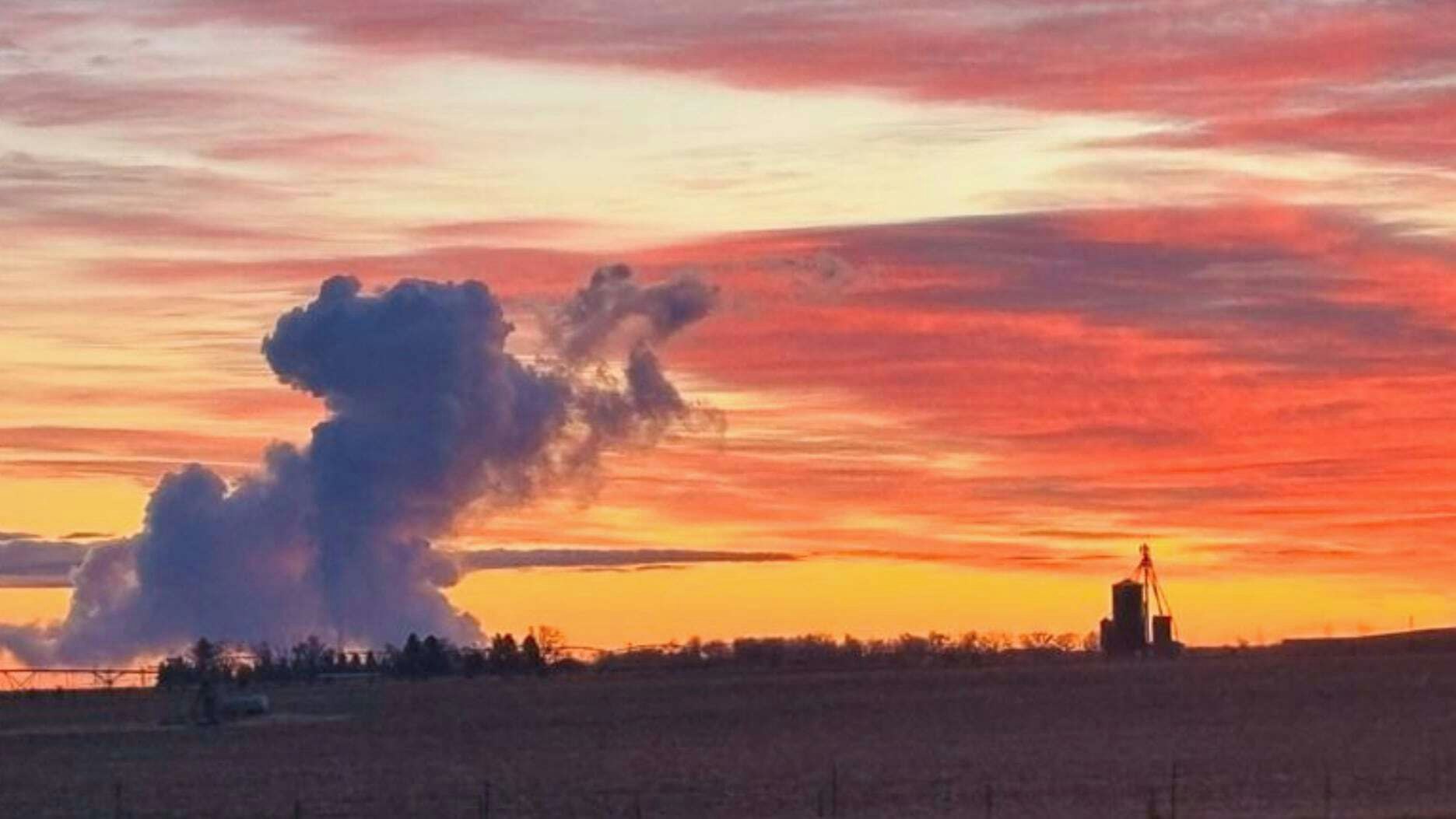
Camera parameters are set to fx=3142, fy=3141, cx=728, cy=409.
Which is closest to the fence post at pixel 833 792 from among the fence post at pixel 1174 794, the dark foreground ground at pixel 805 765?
the dark foreground ground at pixel 805 765

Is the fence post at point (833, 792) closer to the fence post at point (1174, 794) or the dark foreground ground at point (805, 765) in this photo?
the dark foreground ground at point (805, 765)

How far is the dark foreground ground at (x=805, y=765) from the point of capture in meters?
83.7

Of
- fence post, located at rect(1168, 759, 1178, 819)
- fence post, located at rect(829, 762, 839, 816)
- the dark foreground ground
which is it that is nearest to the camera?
fence post, located at rect(1168, 759, 1178, 819)

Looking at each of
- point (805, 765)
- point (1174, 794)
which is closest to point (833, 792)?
point (1174, 794)

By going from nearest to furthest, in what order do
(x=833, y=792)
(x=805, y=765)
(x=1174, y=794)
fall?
1. (x=1174, y=794)
2. (x=833, y=792)
3. (x=805, y=765)


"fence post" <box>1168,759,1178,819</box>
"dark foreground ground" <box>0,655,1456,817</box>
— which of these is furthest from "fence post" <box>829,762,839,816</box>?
"fence post" <box>1168,759,1178,819</box>

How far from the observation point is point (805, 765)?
10644 centimetres

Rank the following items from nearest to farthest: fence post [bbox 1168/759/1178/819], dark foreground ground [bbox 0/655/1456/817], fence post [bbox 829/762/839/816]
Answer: fence post [bbox 1168/759/1178/819] → fence post [bbox 829/762/839/816] → dark foreground ground [bbox 0/655/1456/817]

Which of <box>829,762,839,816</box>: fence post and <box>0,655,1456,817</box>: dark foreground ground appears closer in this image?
<box>829,762,839,816</box>: fence post

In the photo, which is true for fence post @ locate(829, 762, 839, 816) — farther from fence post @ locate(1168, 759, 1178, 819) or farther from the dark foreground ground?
fence post @ locate(1168, 759, 1178, 819)

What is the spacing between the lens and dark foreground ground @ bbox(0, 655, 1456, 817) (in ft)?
275

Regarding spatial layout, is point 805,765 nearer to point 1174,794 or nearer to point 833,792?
point 833,792

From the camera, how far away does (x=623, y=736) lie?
476 feet

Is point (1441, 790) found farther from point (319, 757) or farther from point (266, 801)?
point (319, 757)
